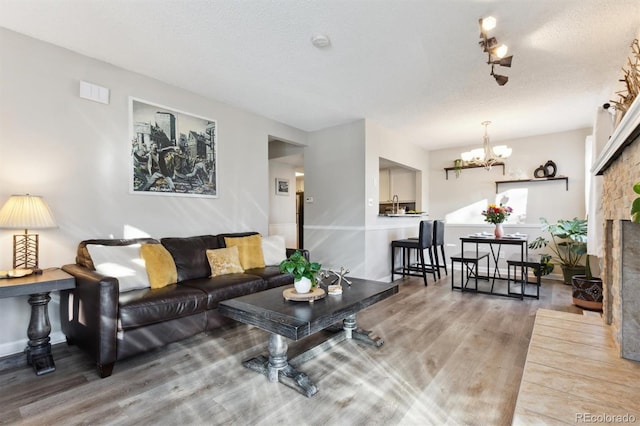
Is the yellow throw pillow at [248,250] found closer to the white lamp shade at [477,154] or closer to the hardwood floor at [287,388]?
the hardwood floor at [287,388]

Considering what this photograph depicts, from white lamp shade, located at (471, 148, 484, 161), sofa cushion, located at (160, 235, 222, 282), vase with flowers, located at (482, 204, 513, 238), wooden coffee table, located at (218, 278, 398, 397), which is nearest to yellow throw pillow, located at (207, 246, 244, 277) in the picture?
sofa cushion, located at (160, 235, 222, 282)

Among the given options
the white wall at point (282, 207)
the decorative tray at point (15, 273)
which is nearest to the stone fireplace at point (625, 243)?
the decorative tray at point (15, 273)

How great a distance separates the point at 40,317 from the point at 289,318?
A: 1.86 meters

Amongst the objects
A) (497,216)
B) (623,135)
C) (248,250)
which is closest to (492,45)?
(623,135)

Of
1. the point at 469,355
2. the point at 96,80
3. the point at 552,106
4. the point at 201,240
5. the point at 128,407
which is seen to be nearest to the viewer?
the point at 128,407

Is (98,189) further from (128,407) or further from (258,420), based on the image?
(258,420)

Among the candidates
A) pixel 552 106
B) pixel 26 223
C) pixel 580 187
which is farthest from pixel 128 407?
pixel 580 187

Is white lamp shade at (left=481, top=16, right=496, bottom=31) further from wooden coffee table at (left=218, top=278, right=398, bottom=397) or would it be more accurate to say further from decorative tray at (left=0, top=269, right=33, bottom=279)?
decorative tray at (left=0, top=269, right=33, bottom=279)

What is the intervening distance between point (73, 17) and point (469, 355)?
3869 mm

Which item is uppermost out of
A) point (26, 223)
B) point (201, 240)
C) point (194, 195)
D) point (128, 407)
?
point (194, 195)

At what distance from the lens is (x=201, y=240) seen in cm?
337

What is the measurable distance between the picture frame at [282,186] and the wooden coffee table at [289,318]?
4105mm

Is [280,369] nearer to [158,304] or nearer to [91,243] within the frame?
[158,304]

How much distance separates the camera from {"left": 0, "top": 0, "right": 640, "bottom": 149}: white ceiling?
2.14 metres
